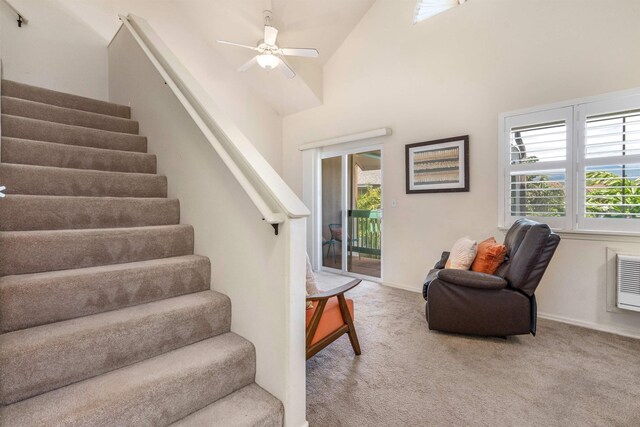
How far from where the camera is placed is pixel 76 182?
1.93m

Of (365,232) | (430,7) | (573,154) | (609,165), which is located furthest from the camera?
(365,232)

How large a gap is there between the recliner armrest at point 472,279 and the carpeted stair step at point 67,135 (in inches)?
111

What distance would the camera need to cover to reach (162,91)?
239 centimetres

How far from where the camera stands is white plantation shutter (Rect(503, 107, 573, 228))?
2.84 metres

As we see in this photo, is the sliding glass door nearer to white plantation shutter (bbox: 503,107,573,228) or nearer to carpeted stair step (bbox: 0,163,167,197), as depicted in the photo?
white plantation shutter (bbox: 503,107,573,228)

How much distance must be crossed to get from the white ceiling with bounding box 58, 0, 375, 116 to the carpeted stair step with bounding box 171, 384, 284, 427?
4.08 meters

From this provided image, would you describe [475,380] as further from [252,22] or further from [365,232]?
[252,22]

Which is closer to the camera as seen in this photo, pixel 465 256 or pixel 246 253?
pixel 246 253

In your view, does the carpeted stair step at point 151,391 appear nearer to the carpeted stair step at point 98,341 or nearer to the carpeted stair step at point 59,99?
the carpeted stair step at point 98,341

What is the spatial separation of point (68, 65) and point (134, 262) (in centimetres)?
343

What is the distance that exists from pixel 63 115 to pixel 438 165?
3722 millimetres

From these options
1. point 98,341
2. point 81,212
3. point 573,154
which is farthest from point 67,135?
point 573,154

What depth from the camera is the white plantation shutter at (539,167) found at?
9.32 ft

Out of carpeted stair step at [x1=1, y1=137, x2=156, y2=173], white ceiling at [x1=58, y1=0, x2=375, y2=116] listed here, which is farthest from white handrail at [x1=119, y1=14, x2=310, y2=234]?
white ceiling at [x1=58, y1=0, x2=375, y2=116]
